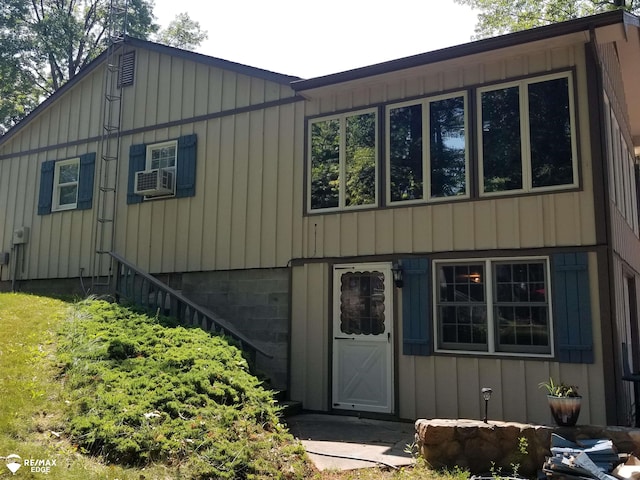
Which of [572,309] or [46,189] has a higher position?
[46,189]

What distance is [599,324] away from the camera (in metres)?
6.37

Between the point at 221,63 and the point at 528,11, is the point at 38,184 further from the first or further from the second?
the point at 528,11

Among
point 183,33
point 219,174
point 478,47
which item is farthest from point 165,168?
point 183,33

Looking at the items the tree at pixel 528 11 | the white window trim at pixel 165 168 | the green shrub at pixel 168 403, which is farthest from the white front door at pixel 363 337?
the tree at pixel 528 11

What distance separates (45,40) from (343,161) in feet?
58.2

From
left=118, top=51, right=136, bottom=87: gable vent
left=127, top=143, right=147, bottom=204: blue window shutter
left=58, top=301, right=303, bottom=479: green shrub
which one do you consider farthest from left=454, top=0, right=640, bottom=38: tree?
left=58, top=301, right=303, bottom=479: green shrub

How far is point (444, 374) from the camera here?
7223mm

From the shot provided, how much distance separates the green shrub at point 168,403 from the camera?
4.66 m

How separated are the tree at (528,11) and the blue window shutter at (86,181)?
Result: 561 inches

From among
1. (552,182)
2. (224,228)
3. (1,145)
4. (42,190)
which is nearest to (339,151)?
(224,228)

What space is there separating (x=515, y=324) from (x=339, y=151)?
3623mm

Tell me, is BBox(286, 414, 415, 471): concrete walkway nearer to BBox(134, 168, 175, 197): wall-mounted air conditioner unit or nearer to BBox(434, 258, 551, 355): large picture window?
BBox(434, 258, 551, 355): large picture window

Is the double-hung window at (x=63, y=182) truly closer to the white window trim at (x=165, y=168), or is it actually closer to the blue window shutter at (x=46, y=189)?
the blue window shutter at (x=46, y=189)

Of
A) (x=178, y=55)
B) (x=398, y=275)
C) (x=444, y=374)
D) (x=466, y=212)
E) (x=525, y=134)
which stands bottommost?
(x=444, y=374)
